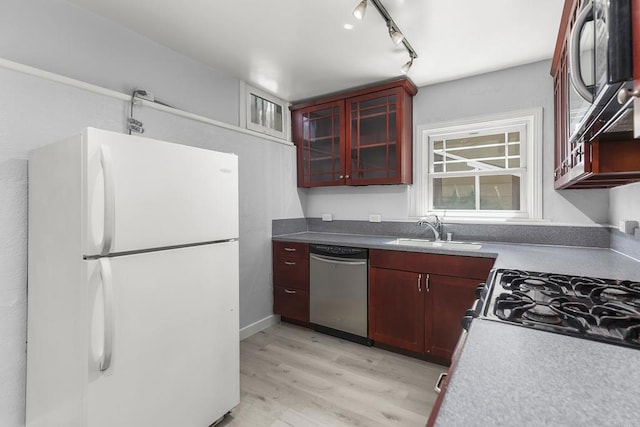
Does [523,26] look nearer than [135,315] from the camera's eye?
No

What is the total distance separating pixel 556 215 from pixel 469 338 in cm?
232

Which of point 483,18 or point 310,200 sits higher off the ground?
point 483,18

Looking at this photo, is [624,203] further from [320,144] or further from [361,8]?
[320,144]

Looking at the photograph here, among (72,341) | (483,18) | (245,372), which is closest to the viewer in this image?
(72,341)

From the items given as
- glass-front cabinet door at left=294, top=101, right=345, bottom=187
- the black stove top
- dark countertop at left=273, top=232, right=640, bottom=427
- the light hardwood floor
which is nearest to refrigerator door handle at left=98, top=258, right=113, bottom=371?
the light hardwood floor

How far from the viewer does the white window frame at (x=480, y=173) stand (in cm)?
256

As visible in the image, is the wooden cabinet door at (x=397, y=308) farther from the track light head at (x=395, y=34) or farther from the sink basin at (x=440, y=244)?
the track light head at (x=395, y=34)

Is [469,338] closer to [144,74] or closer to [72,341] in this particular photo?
[72,341]

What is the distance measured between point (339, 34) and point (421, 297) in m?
2.04

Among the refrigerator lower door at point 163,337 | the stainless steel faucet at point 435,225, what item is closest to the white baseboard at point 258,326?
the refrigerator lower door at point 163,337

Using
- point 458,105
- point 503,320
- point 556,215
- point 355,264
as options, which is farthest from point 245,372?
point 458,105

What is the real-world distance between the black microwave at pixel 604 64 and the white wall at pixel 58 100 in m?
2.32

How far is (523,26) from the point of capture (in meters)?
2.03

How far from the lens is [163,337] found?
1465 millimetres
